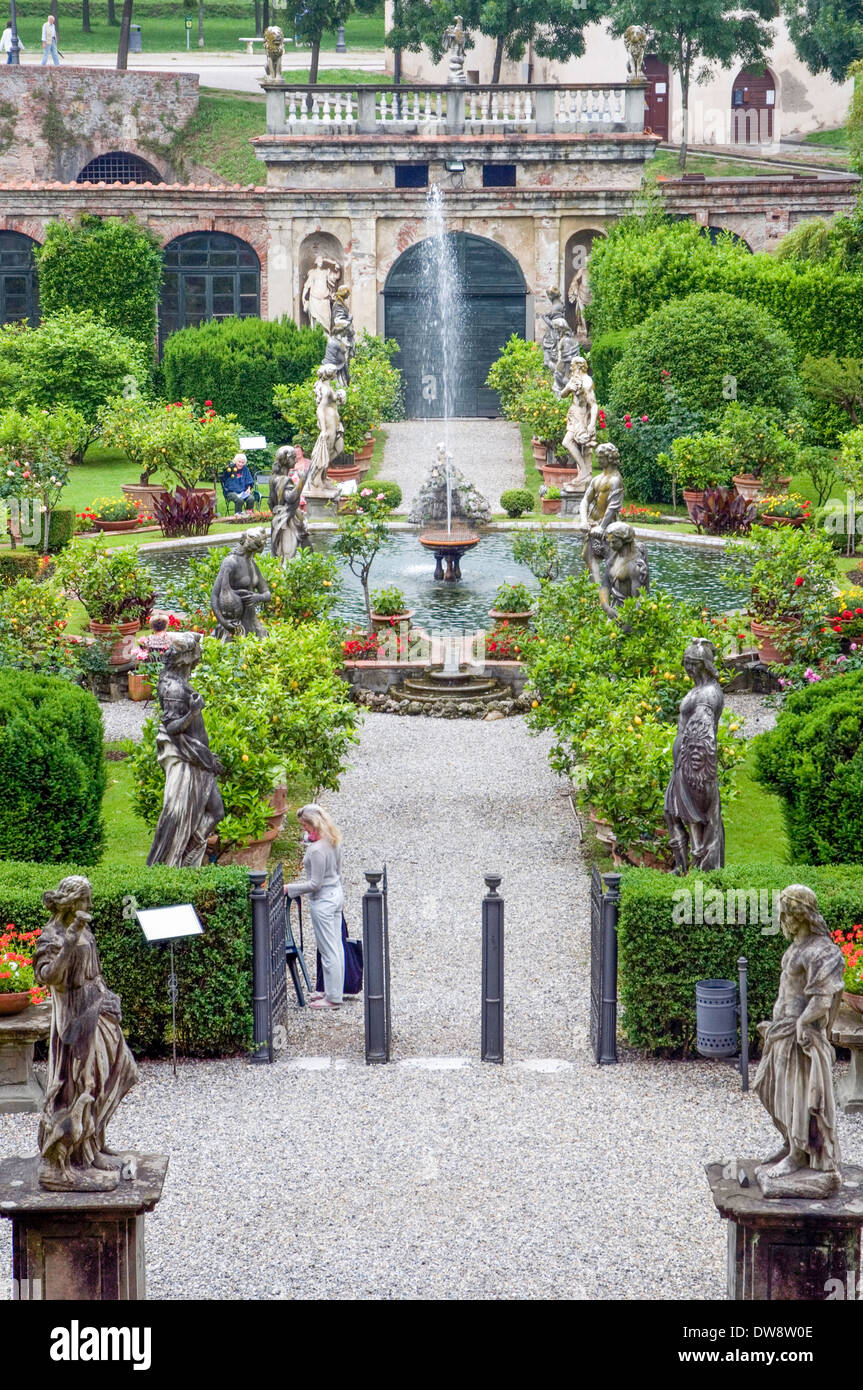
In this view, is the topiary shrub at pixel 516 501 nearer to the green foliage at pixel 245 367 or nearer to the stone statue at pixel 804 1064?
the green foliage at pixel 245 367

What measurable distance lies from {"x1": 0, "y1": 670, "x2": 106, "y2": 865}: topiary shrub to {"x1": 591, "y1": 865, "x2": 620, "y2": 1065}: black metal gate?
4.01m

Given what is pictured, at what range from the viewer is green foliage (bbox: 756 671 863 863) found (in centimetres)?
1241

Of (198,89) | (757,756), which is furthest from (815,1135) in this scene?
(198,89)

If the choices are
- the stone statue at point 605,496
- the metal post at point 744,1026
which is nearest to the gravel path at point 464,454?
A: the stone statue at point 605,496

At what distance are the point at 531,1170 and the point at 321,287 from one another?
2954 centimetres

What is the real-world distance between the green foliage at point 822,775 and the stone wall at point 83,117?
115 ft

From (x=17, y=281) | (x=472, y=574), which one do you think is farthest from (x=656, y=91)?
(x=472, y=574)

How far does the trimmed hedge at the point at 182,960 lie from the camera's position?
10648 mm

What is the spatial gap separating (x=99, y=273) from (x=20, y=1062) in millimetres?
27870

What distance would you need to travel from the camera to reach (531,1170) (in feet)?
30.3

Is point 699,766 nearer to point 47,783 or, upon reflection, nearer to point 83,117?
point 47,783

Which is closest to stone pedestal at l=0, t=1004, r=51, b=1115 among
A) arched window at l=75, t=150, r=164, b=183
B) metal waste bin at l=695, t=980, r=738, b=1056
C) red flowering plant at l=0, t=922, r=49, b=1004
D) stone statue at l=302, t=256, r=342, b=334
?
red flowering plant at l=0, t=922, r=49, b=1004

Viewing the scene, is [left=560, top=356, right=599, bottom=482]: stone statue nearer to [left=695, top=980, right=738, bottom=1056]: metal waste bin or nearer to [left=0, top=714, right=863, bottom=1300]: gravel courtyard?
[left=0, top=714, right=863, bottom=1300]: gravel courtyard

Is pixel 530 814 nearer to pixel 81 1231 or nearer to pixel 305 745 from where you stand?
pixel 305 745
